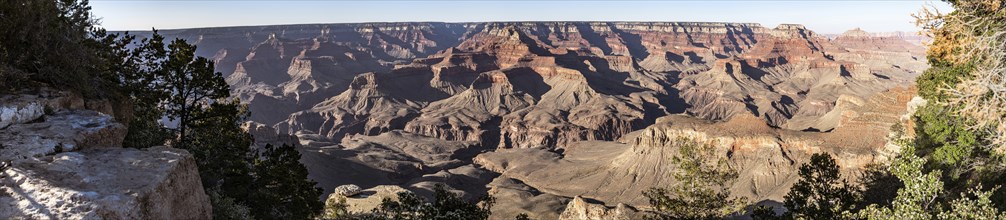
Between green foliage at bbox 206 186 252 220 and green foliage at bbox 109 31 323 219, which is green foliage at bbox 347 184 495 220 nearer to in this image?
green foliage at bbox 206 186 252 220

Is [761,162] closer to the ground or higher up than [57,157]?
closer to the ground

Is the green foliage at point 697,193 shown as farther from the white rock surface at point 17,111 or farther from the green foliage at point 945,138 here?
the white rock surface at point 17,111

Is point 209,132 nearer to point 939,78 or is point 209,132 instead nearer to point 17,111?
point 17,111

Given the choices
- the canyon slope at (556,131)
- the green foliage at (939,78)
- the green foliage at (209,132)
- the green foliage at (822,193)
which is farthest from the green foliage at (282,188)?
the green foliage at (939,78)

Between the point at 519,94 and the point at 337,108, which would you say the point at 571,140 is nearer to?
the point at 519,94

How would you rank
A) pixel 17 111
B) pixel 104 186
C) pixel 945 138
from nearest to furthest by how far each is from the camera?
pixel 104 186 → pixel 17 111 → pixel 945 138

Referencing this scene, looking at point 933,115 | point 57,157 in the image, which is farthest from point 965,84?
point 57,157

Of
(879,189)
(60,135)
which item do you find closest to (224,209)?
(60,135)

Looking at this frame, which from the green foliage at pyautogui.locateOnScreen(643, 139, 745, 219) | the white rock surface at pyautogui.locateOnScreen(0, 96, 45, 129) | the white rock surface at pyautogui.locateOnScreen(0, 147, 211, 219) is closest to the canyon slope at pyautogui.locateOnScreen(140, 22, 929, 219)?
the green foliage at pyautogui.locateOnScreen(643, 139, 745, 219)

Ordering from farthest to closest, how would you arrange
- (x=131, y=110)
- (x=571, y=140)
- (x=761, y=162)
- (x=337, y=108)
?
1. (x=337, y=108)
2. (x=571, y=140)
3. (x=761, y=162)
4. (x=131, y=110)
